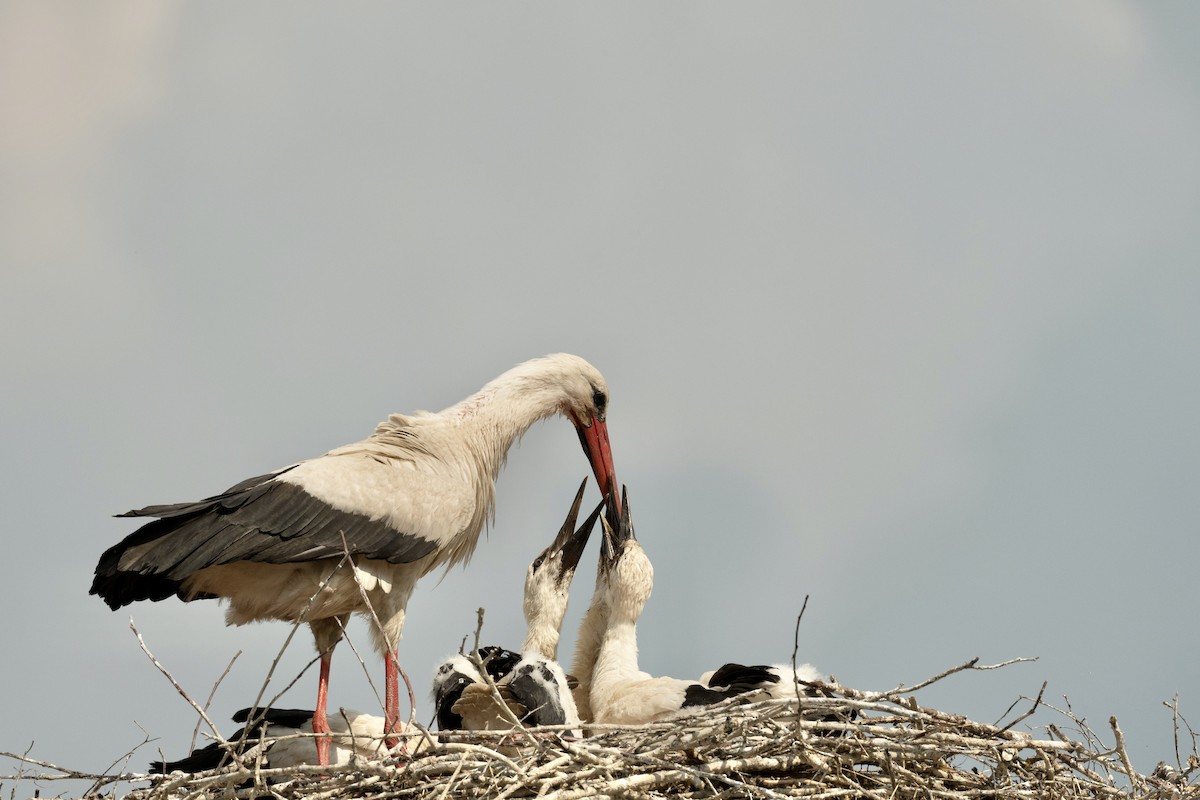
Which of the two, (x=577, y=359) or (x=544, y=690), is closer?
(x=544, y=690)

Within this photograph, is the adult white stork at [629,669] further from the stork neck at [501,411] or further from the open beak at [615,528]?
the stork neck at [501,411]

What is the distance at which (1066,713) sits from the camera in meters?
4.40

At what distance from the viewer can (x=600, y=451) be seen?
6.14m

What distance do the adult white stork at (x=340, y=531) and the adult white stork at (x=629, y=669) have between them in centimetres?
71

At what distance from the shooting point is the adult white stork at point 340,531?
4.64 meters

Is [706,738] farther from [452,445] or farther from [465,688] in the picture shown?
[452,445]

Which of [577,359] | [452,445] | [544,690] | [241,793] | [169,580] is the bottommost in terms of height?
[241,793]

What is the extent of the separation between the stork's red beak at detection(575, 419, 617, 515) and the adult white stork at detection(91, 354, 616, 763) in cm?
49

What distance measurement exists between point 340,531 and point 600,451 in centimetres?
167

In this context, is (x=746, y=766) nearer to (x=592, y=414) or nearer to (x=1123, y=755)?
(x=1123, y=755)

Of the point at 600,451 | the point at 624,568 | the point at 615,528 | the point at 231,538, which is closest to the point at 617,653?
the point at 624,568

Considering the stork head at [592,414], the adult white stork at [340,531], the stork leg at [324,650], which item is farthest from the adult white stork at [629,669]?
the stork leg at [324,650]

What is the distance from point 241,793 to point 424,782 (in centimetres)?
49

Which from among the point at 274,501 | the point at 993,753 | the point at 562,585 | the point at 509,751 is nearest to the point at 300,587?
the point at 274,501
